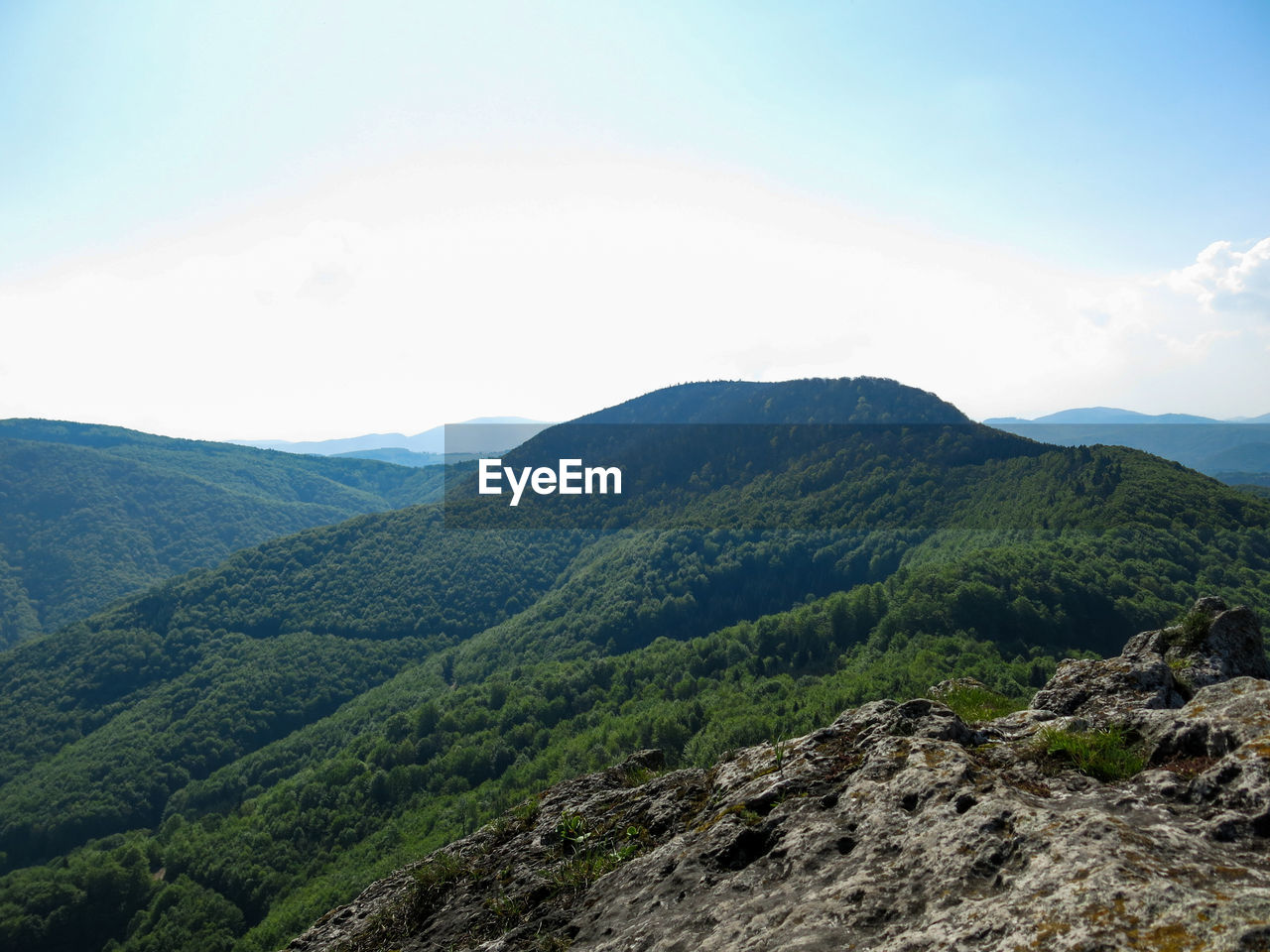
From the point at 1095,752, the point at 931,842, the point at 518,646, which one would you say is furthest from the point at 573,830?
the point at 518,646

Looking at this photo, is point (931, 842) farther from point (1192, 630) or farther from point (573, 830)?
point (1192, 630)

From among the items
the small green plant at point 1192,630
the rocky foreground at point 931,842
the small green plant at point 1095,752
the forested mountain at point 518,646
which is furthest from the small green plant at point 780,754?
the forested mountain at point 518,646

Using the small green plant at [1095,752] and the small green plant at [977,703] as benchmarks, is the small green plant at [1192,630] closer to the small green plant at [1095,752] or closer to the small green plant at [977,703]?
the small green plant at [977,703]

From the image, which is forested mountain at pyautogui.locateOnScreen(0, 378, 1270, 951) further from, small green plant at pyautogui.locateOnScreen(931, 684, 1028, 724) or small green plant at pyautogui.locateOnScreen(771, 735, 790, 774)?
small green plant at pyautogui.locateOnScreen(771, 735, 790, 774)

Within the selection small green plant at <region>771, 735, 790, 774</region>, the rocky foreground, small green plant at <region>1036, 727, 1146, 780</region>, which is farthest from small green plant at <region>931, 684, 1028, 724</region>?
small green plant at <region>771, 735, 790, 774</region>

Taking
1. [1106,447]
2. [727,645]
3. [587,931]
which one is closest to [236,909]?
[727,645]
